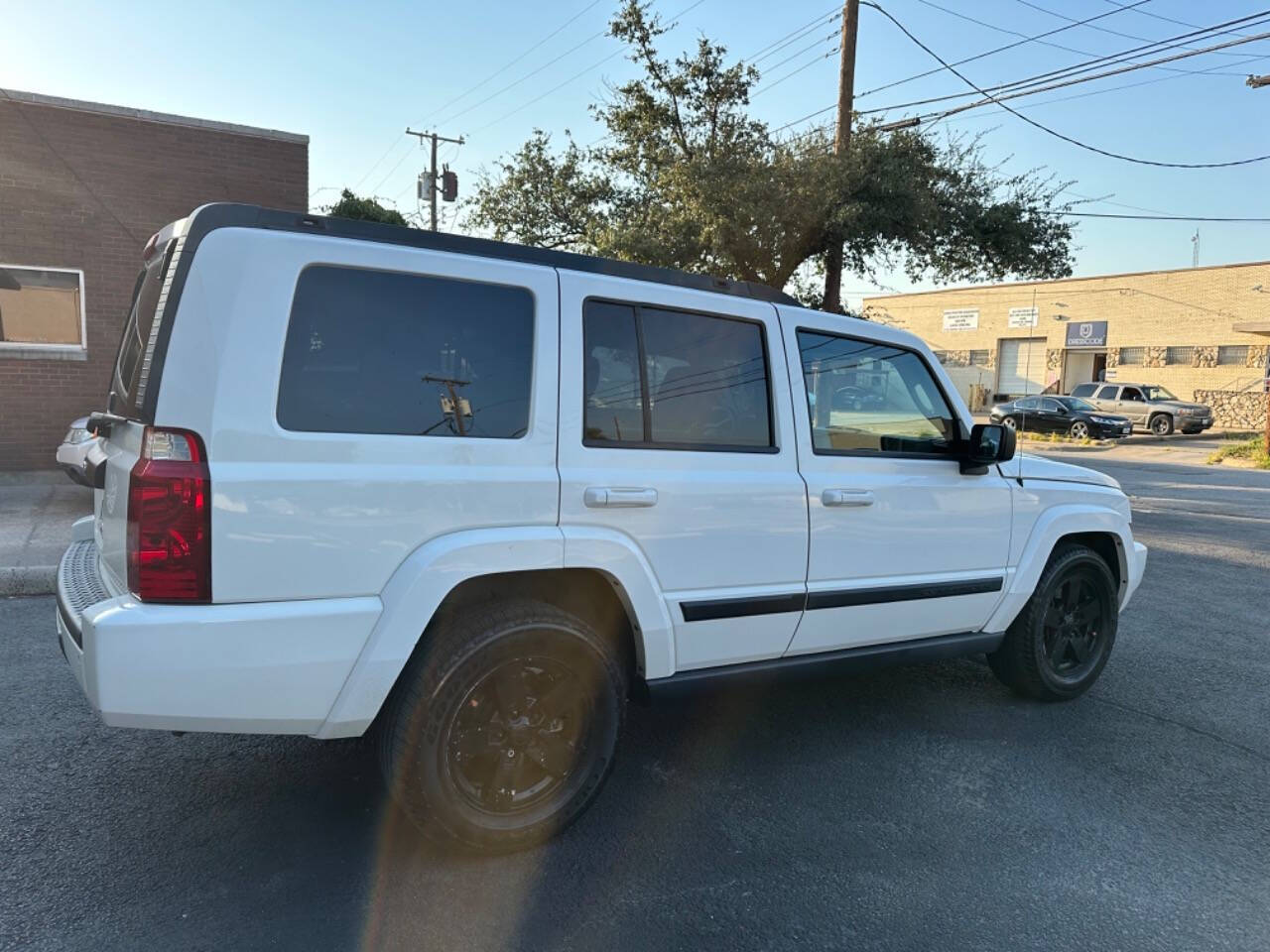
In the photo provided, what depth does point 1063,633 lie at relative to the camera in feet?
14.6

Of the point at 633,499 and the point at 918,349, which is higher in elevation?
the point at 918,349

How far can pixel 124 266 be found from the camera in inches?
403

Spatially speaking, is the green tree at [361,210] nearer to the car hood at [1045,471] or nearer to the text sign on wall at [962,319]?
the car hood at [1045,471]

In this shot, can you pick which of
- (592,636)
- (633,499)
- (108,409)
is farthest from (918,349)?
(108,409)

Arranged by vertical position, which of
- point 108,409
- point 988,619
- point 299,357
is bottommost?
point 988,619

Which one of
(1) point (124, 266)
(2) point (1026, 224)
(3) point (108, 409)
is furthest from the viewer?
(2) point (1026, 224)

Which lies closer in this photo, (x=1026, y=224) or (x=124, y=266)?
(x=124, y=266)

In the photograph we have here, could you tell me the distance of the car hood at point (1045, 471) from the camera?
4070mm

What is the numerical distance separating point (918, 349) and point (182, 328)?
302 cm

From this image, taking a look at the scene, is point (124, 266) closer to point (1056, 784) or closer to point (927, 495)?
point (927, 495)

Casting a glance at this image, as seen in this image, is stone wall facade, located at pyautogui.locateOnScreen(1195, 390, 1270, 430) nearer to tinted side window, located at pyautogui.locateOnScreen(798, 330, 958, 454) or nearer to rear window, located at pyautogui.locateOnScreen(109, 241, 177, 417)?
tinted side window, located at pyautogui.locateOnScreen(798, 330, 958, 454)

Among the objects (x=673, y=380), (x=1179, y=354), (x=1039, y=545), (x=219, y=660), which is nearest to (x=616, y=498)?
(x=673, y=380)

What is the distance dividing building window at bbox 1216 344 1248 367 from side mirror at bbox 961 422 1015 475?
37.3 meters

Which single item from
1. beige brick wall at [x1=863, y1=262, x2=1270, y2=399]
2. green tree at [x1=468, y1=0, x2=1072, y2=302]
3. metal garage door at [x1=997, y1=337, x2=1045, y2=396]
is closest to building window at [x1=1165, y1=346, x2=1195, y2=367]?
beige brick wall at [x1=863, y1=262, x2=1270, y2=399]
